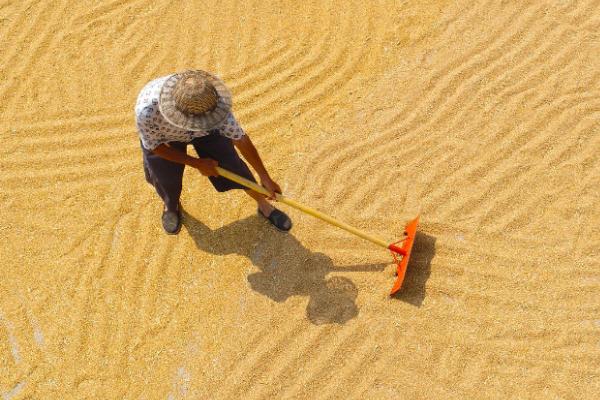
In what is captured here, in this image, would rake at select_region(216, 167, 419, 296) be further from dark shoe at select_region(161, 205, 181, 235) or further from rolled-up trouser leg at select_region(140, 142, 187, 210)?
dark shoe at select_region(161, 205, 181, 235)

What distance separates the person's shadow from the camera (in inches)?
155

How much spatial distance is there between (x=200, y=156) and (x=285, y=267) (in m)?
0.99

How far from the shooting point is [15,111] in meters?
4.70

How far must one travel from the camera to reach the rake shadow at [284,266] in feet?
12.9

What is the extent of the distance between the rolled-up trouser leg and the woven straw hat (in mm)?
506

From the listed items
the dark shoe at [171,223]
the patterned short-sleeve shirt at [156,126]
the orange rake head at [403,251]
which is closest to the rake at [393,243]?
the orange rake head at [403,251]

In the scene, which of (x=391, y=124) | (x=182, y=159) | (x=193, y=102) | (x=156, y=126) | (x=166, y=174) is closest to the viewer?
(x=193, y=102)

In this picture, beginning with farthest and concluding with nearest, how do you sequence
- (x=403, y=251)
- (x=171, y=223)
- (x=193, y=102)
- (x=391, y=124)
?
(x=391, y=124) → (x=171, y=223) → (x=403, y=251) → (x=193, y=102)

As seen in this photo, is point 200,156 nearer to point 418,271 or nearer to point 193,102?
point 193,102

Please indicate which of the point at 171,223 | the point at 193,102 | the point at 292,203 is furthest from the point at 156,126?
the point at 171,223

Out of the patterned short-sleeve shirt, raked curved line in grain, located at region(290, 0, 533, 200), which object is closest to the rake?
the patterned short-sleeve shirt

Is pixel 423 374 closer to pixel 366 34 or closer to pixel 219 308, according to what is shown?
pixel 219 308

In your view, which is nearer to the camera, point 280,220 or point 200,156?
point 200,156

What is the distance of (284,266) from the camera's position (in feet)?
13.4
